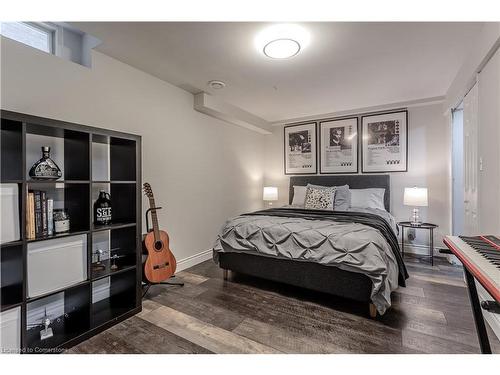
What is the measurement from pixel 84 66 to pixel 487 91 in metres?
3.41

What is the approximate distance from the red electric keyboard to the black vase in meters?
2.38

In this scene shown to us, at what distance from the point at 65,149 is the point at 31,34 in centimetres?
99

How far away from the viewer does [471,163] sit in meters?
2.37

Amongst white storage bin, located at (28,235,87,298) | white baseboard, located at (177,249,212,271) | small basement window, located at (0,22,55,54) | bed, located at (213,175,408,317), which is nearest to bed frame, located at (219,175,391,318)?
bed, located at (213,175,408,317)

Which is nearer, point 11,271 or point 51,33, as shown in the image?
point 11,271

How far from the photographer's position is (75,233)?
5.71 feet

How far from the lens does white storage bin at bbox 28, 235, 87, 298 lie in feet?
5.15

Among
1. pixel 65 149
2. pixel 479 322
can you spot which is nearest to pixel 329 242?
pixel 479 322

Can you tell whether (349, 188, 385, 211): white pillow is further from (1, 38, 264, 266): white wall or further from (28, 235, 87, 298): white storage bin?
(28, 235, 87, 298): white storage bin

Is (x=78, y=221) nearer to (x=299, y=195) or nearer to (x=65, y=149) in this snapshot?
(x=65, y=149)

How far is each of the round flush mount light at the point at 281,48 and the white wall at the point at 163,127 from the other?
1.44 m

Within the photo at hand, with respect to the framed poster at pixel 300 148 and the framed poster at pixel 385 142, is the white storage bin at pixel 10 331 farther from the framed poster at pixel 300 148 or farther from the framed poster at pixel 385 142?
the framed poster at pixel 385 142

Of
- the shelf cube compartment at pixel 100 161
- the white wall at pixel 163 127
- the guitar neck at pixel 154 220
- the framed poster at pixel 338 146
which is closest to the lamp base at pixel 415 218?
the framed poster at pixel 338 146
